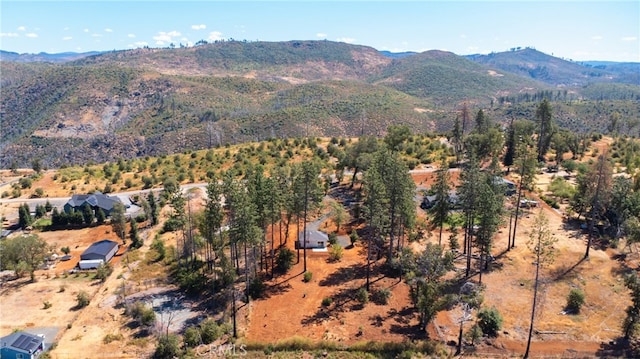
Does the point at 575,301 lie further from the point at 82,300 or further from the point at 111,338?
the point at 82,300

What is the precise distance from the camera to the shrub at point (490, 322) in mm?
36469

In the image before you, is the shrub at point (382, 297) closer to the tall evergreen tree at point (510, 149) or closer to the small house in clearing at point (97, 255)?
the small house in clearing at point (97, 255)

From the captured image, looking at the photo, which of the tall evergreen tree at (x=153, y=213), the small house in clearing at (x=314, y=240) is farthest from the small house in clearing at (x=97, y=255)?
the small house in clearing at (x=314, y=240)

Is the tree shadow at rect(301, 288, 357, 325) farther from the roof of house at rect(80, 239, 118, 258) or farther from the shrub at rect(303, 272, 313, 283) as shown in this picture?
the roof of house at rect(80, 239, 118, 258)

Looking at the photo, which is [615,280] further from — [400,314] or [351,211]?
[351,211]

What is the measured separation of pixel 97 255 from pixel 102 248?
1.85 m

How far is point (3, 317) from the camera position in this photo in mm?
A: 41469

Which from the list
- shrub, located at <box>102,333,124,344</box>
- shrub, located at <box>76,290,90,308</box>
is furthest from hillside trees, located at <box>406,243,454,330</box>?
shrub, located at <box>76,290,90,308</box>

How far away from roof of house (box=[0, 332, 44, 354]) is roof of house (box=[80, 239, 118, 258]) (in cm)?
2013

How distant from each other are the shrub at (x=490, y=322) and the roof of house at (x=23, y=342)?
126 feet

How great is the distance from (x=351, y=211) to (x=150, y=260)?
31242 millimetres

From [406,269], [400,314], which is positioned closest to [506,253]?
[406,269]

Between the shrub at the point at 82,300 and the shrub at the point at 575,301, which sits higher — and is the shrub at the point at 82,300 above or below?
below

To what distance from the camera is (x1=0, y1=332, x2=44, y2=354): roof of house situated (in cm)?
3338
